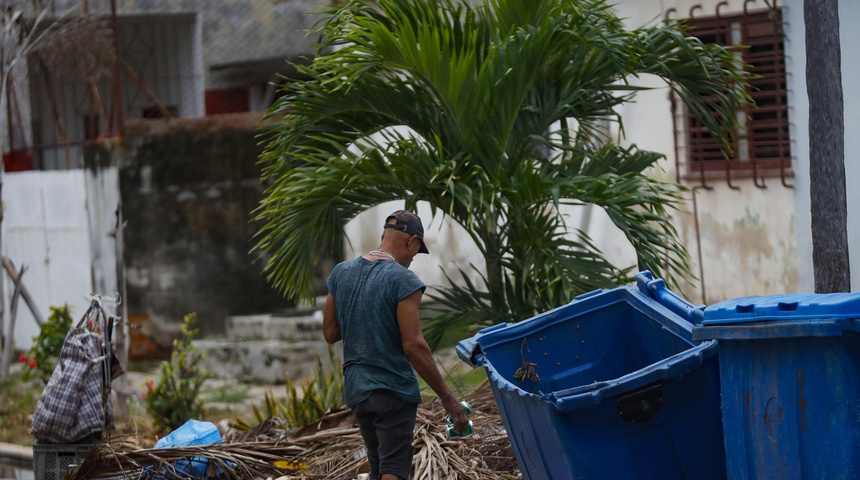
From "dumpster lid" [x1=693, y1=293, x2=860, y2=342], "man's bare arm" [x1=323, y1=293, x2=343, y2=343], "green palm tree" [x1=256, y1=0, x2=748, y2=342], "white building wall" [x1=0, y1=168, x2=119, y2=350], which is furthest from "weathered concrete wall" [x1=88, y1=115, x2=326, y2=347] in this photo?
"dumpster lid" [x1=693, y1=293, x2=860, y2=342]

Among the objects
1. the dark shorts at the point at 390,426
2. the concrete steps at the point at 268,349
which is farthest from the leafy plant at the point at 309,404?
the concrete steps at the point at 268,349

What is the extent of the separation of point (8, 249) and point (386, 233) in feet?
38.2

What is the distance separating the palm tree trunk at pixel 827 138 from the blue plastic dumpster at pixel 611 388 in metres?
1.39

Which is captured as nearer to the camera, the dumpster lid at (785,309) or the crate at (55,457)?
the dumpster lid at (785,309)

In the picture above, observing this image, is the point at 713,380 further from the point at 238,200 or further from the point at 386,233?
the point at 238,200

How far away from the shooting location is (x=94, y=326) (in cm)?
813

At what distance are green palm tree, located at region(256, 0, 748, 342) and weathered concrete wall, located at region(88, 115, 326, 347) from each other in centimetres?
686

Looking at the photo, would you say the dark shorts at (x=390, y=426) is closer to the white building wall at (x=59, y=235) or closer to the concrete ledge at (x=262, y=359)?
the concrete ledge at (x=262, y=359)

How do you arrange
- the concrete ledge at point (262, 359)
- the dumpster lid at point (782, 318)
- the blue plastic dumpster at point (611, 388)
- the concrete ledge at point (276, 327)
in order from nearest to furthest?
the dumpster lid at point (782, 318) < the blue plastic dumpster at point (611, 388) < the concrete ledge at point (262, 359) < the concrete ledge at point (276, 327)

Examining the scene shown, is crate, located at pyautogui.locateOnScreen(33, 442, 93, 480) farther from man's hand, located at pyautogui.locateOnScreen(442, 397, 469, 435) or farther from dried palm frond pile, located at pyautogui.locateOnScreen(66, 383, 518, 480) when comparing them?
man's hand, located at pyautogui.locateOnScreen(442, 397, 469, 435)

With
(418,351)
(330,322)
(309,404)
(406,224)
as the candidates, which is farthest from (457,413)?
(309,404)

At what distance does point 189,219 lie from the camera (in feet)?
46.8

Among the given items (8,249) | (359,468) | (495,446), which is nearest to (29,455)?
(359,468)

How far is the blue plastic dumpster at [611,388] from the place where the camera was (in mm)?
4340
